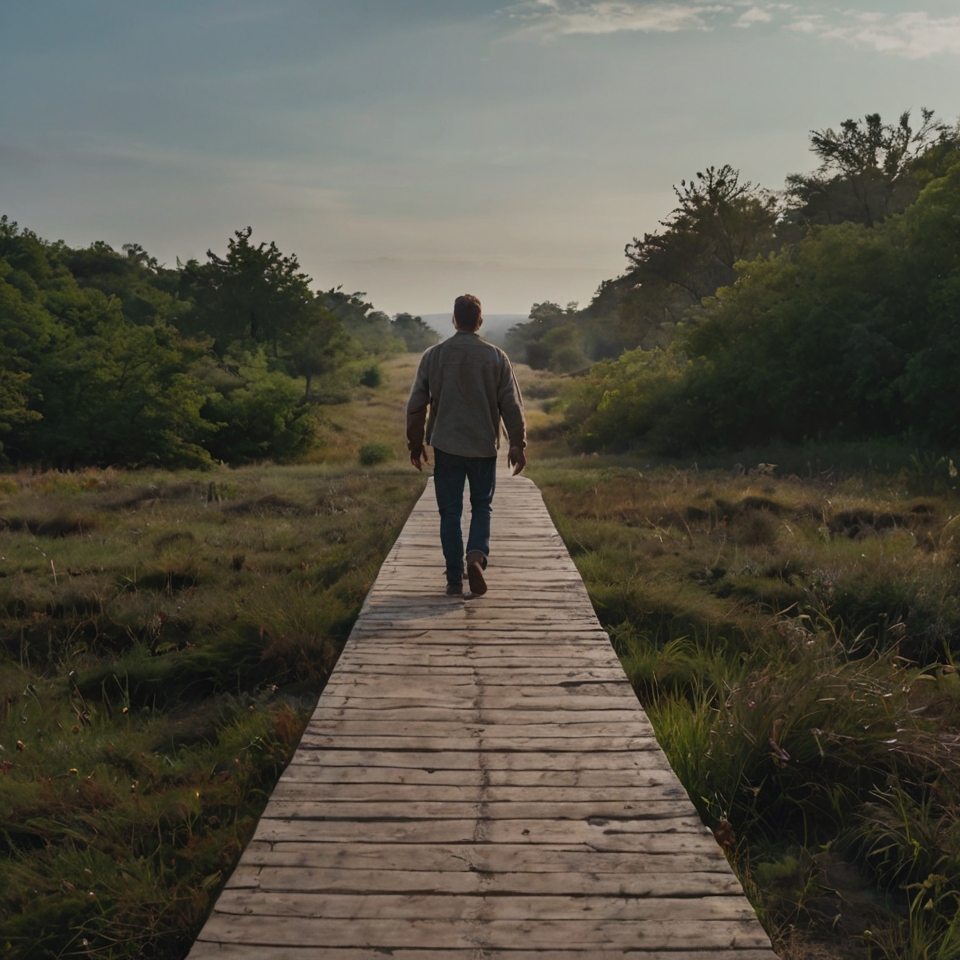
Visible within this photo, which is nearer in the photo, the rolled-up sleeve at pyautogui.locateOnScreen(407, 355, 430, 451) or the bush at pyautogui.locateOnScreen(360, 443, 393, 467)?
the rolled-up sleeve at pyautogui.locateOnScreen(407, 355, 430, 451)

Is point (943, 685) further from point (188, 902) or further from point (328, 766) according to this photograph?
point (188, 902)

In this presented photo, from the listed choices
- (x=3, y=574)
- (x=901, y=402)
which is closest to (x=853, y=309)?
(x=901, y=402)

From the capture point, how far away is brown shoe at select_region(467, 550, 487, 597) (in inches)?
261

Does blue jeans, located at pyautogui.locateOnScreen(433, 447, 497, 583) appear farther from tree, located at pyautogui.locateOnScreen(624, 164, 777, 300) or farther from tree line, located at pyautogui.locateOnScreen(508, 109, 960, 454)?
tree, located at pyautogui.locateOnScreen(624, 164, 777, 300)

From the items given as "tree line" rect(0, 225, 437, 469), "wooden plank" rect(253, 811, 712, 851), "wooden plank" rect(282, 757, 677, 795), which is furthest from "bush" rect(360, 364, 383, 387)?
"wooden plank" rect(253, 811, 712, 851)

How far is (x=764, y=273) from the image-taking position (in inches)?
928

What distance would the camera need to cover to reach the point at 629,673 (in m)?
5.64

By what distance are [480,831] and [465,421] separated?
3844mm

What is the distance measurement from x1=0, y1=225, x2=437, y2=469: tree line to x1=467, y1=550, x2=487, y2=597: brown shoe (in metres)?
23.8

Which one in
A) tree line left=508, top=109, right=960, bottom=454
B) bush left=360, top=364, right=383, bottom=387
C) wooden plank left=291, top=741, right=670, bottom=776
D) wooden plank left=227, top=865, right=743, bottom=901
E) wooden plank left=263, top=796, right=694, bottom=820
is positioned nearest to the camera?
wooden plank left=227, top=865, right=743, bottom=901

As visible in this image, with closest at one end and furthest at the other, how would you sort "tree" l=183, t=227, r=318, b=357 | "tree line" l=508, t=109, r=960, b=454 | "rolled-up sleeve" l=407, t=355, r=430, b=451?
"rolled-up sleeve" l=407, t=355, r=430, b=451
"tree line" l=508, t=109, r=960, b=454
"tree" l=183, t=227, r=318, b=357

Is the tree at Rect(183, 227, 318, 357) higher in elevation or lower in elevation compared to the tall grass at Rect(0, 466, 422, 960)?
higher

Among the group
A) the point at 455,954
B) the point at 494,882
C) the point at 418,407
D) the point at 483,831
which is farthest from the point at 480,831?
the point at 418,407

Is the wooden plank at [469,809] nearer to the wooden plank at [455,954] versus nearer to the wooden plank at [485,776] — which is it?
the wooden plank at [485,776]
